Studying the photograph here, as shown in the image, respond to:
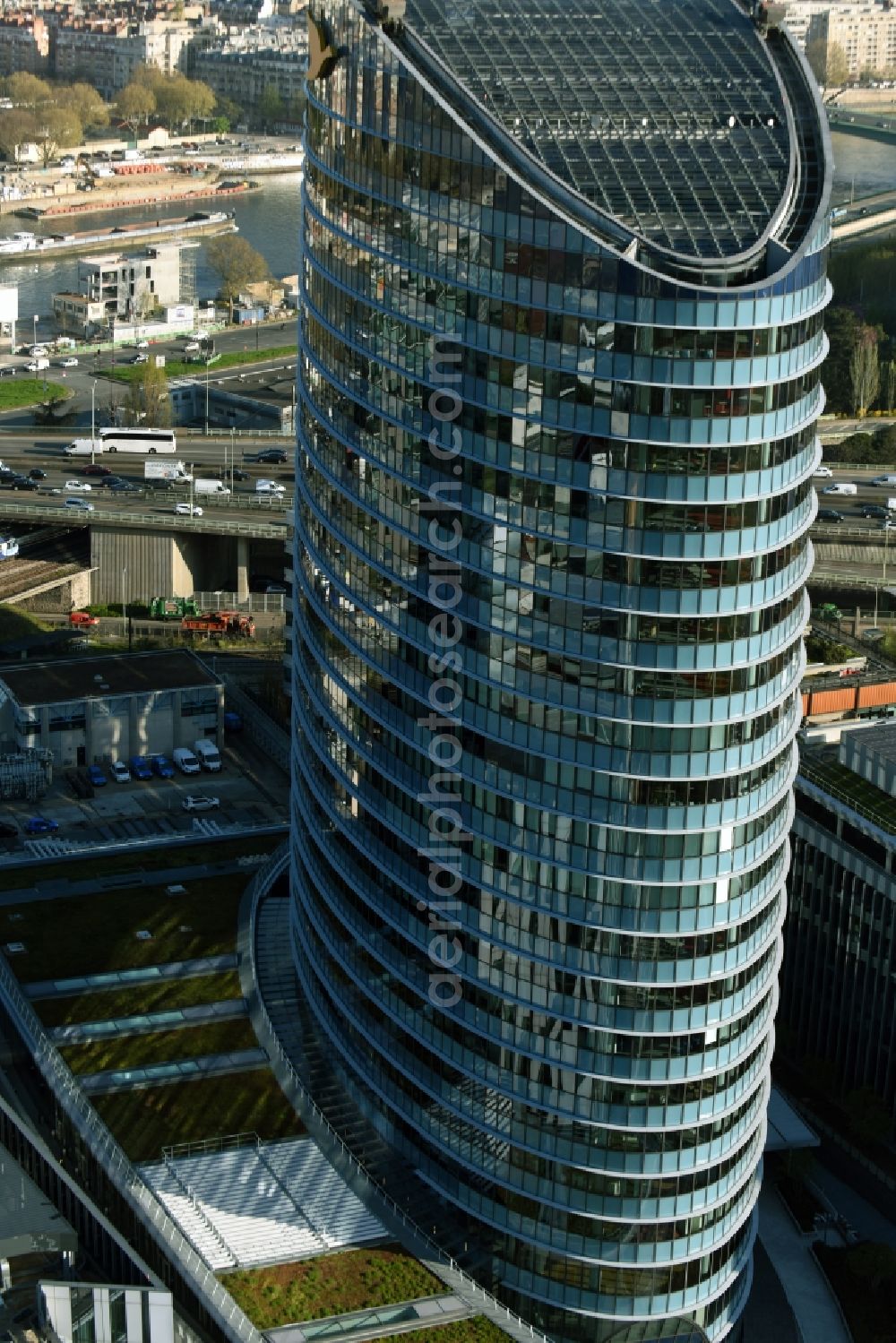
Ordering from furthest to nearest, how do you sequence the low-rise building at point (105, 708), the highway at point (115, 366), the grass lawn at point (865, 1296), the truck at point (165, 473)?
the highway at point (115, 366), the truck at point (165, 473), the low-rise building at point (105, 708), the grass lawn at point (865, 1296)

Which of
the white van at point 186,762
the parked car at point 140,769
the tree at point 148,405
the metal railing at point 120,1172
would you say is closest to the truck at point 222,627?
the white van at point 186,762

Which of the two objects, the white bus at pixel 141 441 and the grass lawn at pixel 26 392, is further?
the grass lawn at pixel 26 392

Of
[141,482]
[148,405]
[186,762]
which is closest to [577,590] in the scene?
[186,762]

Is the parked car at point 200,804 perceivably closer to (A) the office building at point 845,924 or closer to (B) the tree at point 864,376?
(A) the office building at point 845,924

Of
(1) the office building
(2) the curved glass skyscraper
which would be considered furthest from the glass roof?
(1) the office building

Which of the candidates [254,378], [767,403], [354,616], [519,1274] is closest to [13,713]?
[354,616]

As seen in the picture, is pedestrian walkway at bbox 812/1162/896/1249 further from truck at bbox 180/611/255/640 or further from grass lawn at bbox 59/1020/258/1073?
truck at bbox 180/611/255/640
